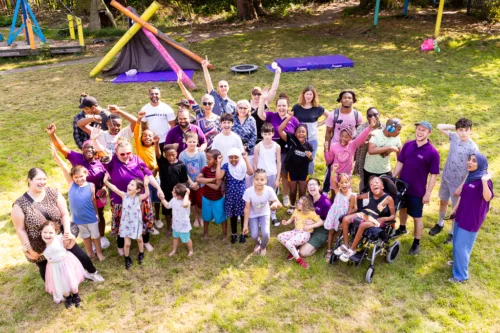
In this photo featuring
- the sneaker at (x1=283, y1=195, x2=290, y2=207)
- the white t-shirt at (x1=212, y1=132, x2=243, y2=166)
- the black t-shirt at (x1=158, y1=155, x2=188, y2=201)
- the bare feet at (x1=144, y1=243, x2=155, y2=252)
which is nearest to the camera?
the black t-shirt at (x1=158, y1=155, x2=188, y2=201)

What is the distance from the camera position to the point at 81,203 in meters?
5.29

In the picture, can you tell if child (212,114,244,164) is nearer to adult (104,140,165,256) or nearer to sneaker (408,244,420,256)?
adult (104,140,165,256)

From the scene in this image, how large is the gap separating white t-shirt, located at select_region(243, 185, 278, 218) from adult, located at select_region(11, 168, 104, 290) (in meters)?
2.33

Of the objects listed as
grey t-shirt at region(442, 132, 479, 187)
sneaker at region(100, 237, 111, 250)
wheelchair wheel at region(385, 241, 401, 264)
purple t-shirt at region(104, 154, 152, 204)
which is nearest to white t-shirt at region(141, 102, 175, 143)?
purple t-shirt at region(104, 154, 152, 204)

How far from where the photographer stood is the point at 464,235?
5.09m

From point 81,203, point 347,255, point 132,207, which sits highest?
point 81,203

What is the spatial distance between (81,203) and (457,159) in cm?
520

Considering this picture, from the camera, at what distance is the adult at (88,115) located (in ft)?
20.9

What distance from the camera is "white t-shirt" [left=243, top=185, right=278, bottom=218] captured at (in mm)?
5613

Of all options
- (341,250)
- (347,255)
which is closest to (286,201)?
(341,250)

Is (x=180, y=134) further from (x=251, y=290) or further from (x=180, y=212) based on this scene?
(x=251, y=290)

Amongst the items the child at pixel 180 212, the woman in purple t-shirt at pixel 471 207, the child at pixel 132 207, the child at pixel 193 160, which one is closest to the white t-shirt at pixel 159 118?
the child at pixel 193 160

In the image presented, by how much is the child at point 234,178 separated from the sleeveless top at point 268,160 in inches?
10.7

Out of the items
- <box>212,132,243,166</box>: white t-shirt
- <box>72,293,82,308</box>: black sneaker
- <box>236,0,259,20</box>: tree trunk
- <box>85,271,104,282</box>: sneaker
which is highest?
<box>236,0,259,20</box>: tree trunk
